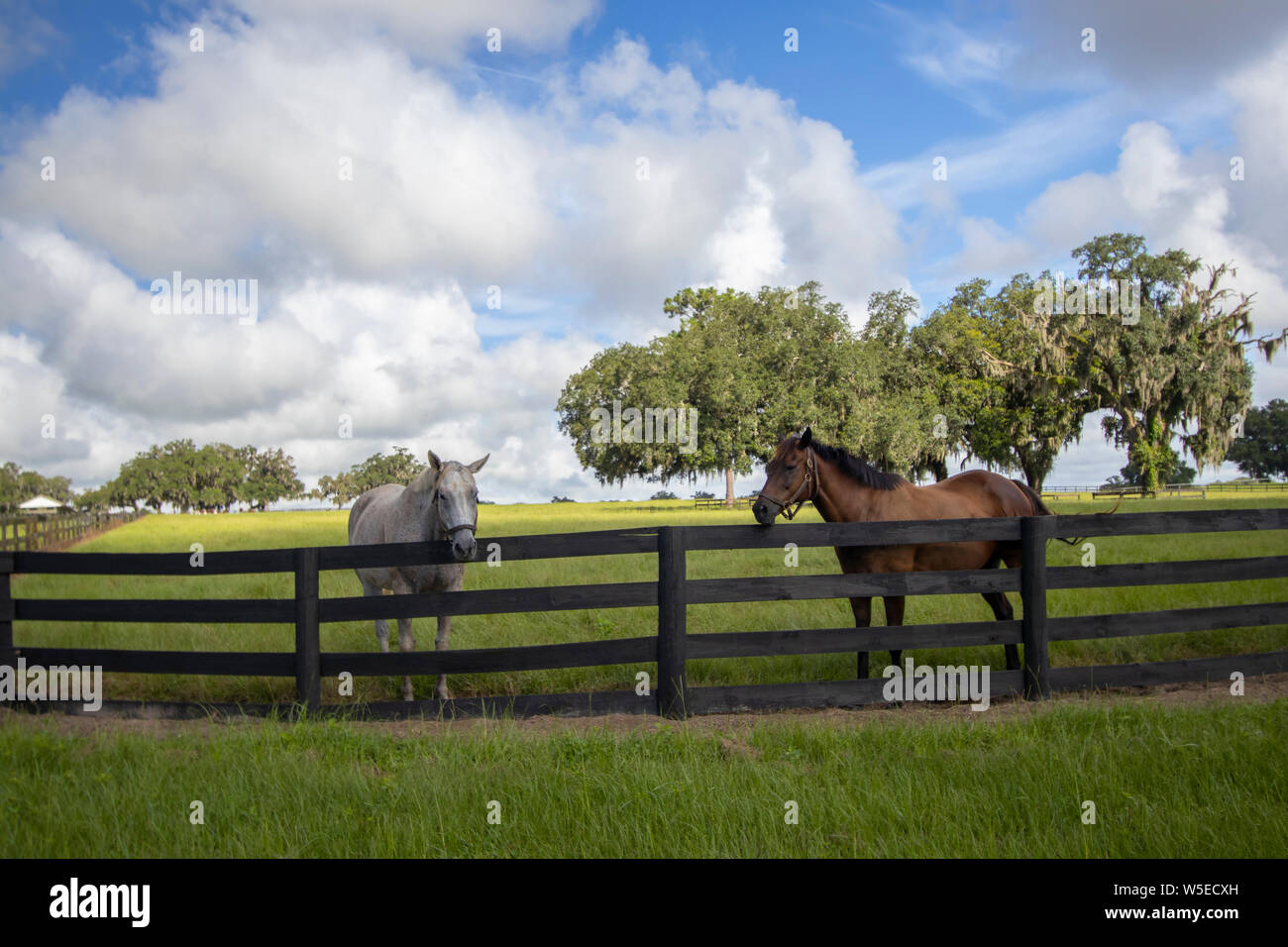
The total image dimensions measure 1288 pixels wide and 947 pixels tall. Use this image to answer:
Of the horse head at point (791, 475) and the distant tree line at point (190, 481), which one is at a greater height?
the distant tree line at point (190, 481)

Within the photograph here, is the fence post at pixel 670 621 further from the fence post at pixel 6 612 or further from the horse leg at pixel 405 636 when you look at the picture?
the fence post at pixel 6 612

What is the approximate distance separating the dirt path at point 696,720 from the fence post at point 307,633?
1.51ft

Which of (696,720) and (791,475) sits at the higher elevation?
(791,475)

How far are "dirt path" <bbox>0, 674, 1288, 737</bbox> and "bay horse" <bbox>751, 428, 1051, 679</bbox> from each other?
77 cm

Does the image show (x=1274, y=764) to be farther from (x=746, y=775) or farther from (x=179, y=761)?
(x=179, y=761)

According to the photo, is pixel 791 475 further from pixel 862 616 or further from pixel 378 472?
pixel 378 472

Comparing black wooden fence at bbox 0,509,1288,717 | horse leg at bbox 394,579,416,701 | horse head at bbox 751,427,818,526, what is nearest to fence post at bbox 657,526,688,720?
black wooden fence at bbox 0,509,1288,717

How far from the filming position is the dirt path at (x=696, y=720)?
5645 mm

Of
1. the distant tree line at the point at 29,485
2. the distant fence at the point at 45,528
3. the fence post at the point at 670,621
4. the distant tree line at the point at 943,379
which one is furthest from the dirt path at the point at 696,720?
the distant tree line at the point at 29,485

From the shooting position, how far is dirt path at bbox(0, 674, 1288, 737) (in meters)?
5.64

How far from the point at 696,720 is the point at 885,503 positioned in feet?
9.87

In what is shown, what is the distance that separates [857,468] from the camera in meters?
7.55

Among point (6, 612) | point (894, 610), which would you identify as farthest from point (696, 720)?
point (6, 612)
